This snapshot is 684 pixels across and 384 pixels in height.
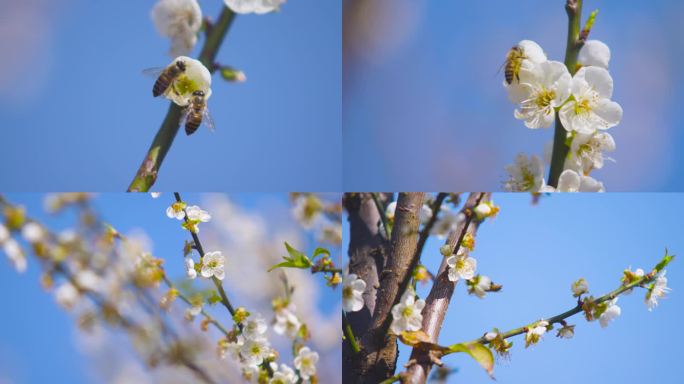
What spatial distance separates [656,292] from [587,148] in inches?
14.0

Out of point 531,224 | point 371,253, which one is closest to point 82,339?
point 371,253

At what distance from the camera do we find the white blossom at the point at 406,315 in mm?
1175

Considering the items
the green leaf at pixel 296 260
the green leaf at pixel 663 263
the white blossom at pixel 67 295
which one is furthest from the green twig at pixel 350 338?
Answer: the green leaf at pixel 663 263

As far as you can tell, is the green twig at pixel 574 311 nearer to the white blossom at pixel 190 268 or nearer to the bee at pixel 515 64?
the bee at pixel 515 64

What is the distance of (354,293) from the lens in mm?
1248

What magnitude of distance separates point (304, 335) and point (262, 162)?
1.15 ft

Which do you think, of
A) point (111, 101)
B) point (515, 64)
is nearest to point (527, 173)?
point (515, 64)

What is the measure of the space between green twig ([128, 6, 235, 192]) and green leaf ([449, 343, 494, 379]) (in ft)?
1.86

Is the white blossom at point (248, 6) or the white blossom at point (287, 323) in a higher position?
the white blossom at point (248, 6)

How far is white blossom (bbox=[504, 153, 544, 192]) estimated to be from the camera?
1.15 m

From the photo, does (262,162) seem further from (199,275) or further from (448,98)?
(448,98)

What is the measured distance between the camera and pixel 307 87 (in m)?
1.43

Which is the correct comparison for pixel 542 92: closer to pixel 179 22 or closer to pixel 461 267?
pixel 461 267

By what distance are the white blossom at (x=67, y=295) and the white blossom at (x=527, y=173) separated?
0.76 metres
